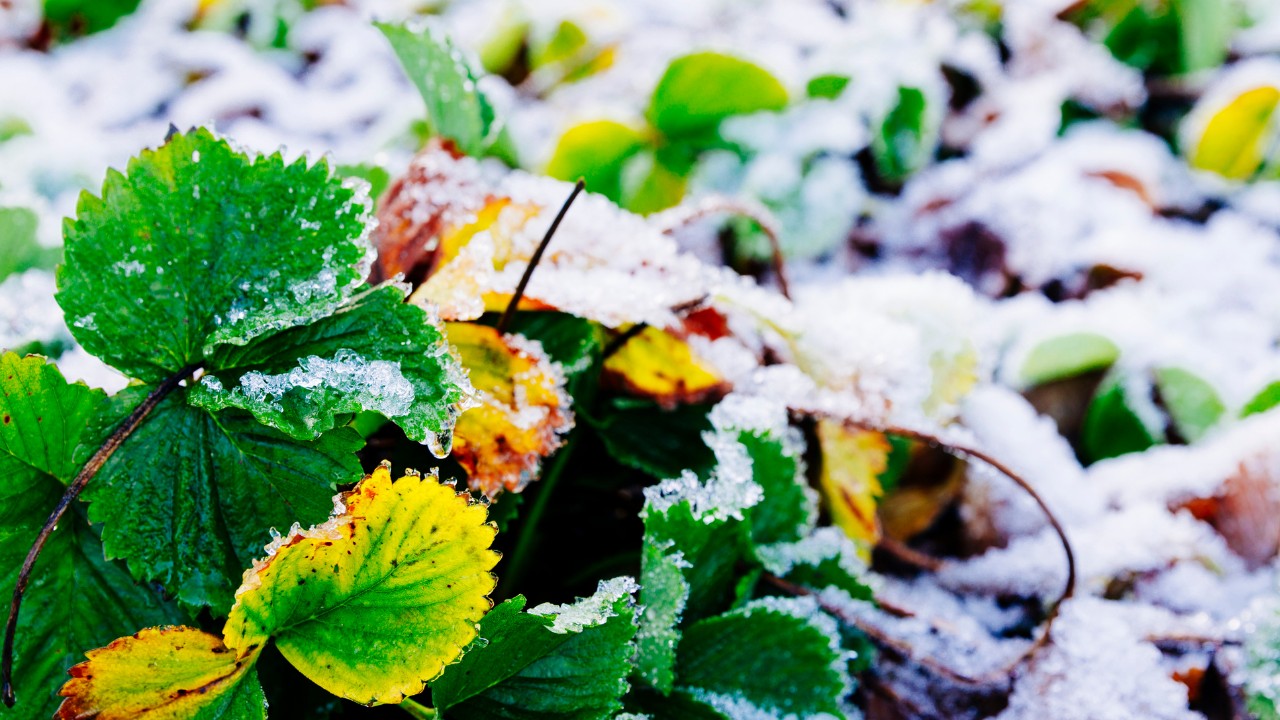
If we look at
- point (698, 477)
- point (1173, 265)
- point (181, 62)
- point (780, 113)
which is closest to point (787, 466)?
point (698, 477)

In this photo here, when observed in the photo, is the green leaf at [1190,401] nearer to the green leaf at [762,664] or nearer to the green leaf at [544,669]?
the green leaf at [762,664]

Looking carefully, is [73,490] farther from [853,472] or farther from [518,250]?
[853,472]

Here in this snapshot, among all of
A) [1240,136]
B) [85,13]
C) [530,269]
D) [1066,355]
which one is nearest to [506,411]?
[530,269]

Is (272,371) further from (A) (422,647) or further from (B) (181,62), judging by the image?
(B) (181,62)

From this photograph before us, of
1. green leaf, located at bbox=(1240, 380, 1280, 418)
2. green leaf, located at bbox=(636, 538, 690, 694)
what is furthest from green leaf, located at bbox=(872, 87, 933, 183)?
green leaf, located at bbox=(636, 538, 690, 694)

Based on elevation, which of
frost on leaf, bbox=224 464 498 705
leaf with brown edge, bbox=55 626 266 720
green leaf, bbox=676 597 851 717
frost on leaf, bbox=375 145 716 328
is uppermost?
frost on leaf, bbox=375 145 716 328

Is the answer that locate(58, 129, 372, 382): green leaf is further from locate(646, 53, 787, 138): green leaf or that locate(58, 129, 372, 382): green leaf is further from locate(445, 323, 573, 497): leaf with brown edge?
locate(646, 53, 787, 138): green leaf
